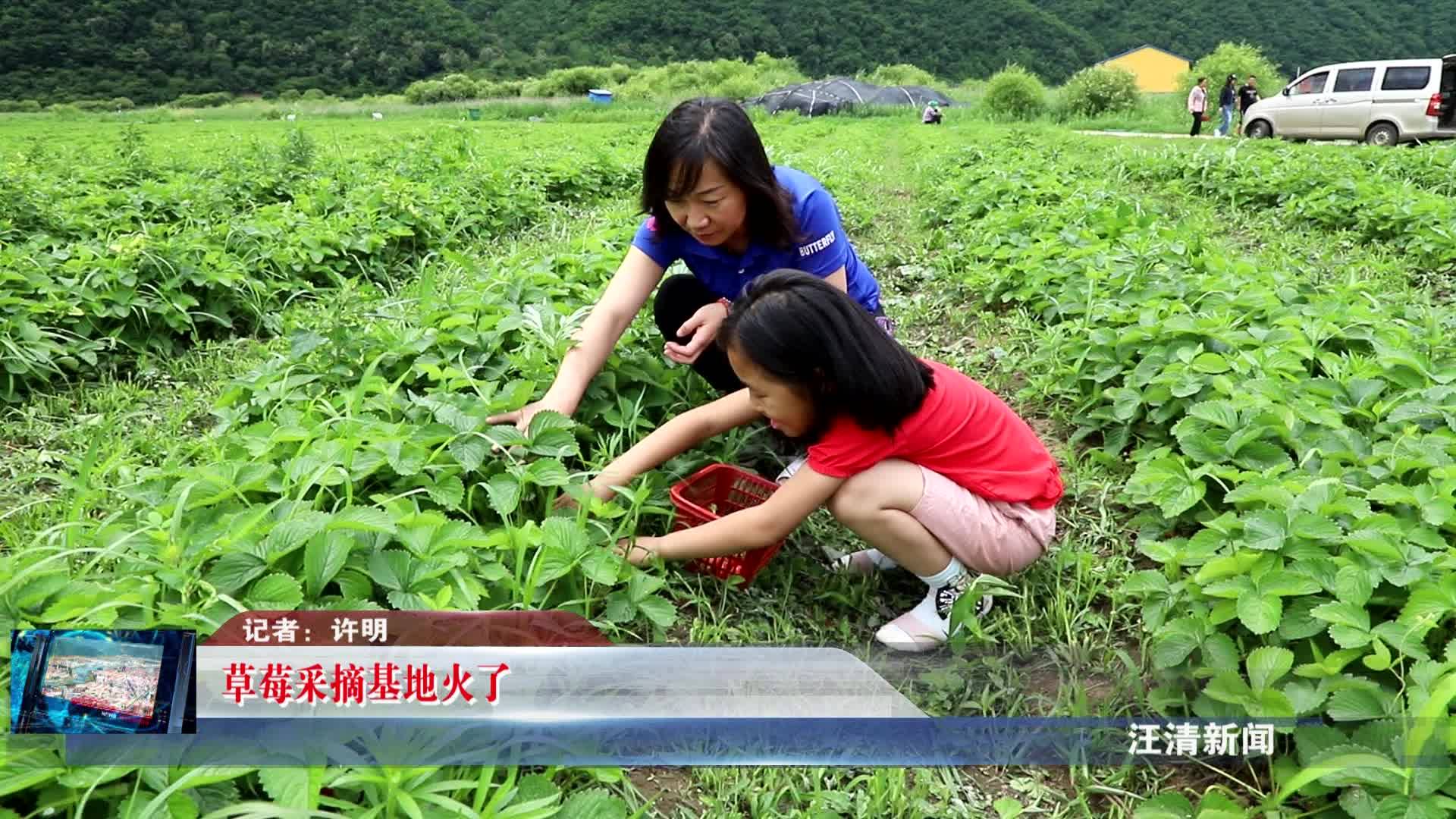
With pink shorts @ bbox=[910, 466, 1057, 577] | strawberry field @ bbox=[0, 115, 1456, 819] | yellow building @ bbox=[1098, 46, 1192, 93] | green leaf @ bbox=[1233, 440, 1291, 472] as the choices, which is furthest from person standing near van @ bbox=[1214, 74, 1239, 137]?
yellow building @ bbox=[1098, 46, 1192, 93]

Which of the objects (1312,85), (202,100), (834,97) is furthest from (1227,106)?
(202,100)

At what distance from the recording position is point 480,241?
5887 mm

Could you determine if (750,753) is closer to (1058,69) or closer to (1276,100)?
(1276,100)

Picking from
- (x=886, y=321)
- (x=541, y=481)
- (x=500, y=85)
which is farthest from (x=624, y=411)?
(x=500, y=85)

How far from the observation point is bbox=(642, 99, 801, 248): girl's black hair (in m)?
2.16

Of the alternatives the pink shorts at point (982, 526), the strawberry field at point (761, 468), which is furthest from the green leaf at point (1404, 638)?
the pink shorts at point (982, 526)

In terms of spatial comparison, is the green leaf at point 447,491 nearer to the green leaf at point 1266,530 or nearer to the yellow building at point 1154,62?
the green leaf at point 1266,530

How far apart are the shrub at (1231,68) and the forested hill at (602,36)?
22093 mm

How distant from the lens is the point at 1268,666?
1.47 m

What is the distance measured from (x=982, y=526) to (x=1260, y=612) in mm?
559

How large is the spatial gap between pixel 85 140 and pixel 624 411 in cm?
1404

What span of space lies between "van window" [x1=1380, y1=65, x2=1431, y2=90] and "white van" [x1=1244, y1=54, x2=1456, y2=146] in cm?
1

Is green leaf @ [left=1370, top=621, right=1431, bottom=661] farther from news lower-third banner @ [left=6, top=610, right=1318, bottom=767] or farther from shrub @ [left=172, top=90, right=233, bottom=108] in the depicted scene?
shrub @ [left=172, top=90, right=233, bottom=108]

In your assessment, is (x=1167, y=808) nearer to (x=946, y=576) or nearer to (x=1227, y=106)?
(x=946, y=576)
